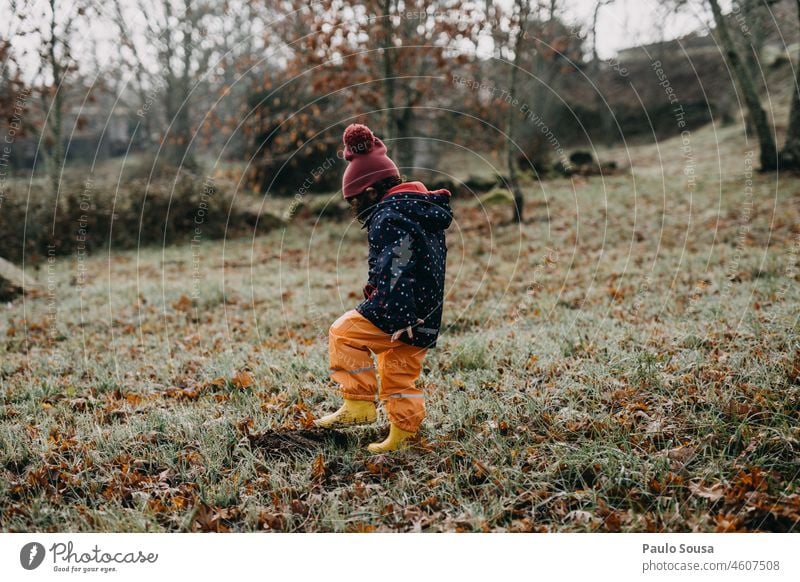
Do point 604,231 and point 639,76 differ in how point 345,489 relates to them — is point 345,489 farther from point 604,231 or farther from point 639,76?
point 639,76

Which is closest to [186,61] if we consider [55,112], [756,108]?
[55,112]

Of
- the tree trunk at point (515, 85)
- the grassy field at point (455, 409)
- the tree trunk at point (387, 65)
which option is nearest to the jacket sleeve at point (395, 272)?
the grassy field at point (455, 409)

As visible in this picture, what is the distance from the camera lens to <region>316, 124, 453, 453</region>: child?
3.13 m

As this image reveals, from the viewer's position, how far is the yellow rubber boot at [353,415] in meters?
3.48

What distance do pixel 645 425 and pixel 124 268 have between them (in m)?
10.5

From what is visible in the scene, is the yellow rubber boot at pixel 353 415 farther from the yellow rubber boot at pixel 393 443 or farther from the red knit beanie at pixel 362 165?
the red knit beanie at pixel 362 165

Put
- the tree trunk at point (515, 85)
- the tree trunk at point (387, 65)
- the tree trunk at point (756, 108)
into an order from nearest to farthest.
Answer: the tree trunk at point (387, 65) < the tree trunk at point (515, 85) < the tree trunk at point (756, 108)

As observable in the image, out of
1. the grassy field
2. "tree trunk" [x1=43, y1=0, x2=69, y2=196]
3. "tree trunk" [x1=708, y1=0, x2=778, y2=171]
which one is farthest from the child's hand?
"tree trunk" [x1=708, y1=0, x2=778, y2=171]

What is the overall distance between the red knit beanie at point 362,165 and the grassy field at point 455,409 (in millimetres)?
1578

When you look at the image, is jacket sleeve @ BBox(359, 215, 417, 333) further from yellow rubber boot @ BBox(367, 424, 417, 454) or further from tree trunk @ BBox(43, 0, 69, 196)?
tree trunk @ BBox(43, 0, 69, 196)

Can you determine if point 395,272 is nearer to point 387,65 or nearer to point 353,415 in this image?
point 353,415

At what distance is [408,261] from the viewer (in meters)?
3.10

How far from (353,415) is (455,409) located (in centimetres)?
70
